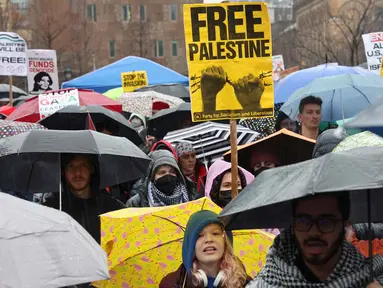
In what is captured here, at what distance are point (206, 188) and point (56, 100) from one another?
231 inches

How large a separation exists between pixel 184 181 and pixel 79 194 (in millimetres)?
954

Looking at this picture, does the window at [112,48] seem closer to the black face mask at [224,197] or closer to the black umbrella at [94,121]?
the black umbrella at [94,121]

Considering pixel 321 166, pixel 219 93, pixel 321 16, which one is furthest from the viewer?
pixel 321 16

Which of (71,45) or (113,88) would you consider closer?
(113,88)

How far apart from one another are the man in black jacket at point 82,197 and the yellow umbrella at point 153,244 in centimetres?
111

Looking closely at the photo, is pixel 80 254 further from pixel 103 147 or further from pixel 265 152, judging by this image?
pixel 265 152

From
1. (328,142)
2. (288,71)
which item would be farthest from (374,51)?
(328,142)

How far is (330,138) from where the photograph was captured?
262 inches

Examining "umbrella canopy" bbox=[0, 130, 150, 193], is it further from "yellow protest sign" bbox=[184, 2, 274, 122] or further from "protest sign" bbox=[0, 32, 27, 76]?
"protest sign" bbox=[0, 32, 27, 76]

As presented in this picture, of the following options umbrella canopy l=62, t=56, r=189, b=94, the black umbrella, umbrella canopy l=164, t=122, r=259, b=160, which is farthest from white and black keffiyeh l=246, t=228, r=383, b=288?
umbrella canopy l=62, t=56, r=189, b=94

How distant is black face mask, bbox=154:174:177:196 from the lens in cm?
729

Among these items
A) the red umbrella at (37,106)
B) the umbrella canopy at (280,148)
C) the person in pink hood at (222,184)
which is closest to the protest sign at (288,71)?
the red umbrella at (37,106)

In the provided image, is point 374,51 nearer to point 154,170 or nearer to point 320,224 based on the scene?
point 154,170

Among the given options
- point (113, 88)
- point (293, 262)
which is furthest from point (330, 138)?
point (113, 88)
